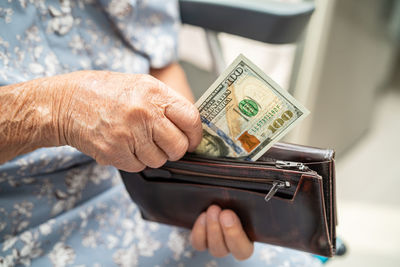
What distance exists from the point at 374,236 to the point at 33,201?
136cm

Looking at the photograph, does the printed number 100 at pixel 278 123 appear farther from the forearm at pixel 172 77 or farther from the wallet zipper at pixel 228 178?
the forearm at pixel 172 77

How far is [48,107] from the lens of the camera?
54 cm

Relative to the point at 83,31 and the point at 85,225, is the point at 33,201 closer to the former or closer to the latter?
the point at 85,225

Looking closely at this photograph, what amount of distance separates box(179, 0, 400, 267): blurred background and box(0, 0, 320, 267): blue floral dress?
303 mm

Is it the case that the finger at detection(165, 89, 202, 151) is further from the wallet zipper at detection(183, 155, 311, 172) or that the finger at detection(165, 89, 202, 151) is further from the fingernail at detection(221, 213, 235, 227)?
the fingernail at detection(221, 213, 235, 227)

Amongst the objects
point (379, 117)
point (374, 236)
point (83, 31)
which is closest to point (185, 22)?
point (83, 31)

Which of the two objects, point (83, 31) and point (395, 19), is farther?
point (395, 19)

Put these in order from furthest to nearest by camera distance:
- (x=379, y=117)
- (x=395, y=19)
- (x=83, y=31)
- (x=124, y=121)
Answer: (x=379, y=117)
(x=395, y=19)
(x=83, y=31)
(x=124, y=121)

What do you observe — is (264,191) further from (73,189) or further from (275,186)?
(73,189)

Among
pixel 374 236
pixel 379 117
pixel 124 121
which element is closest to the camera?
pixel 124 121

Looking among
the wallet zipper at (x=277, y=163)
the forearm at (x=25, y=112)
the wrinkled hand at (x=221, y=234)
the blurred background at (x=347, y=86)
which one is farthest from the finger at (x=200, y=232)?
the blurred background at (x=347, y=86)

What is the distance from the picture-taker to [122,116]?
520 millimetres

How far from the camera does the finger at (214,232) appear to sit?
623 mm

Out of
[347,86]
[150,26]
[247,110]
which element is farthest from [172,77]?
[347,86]
